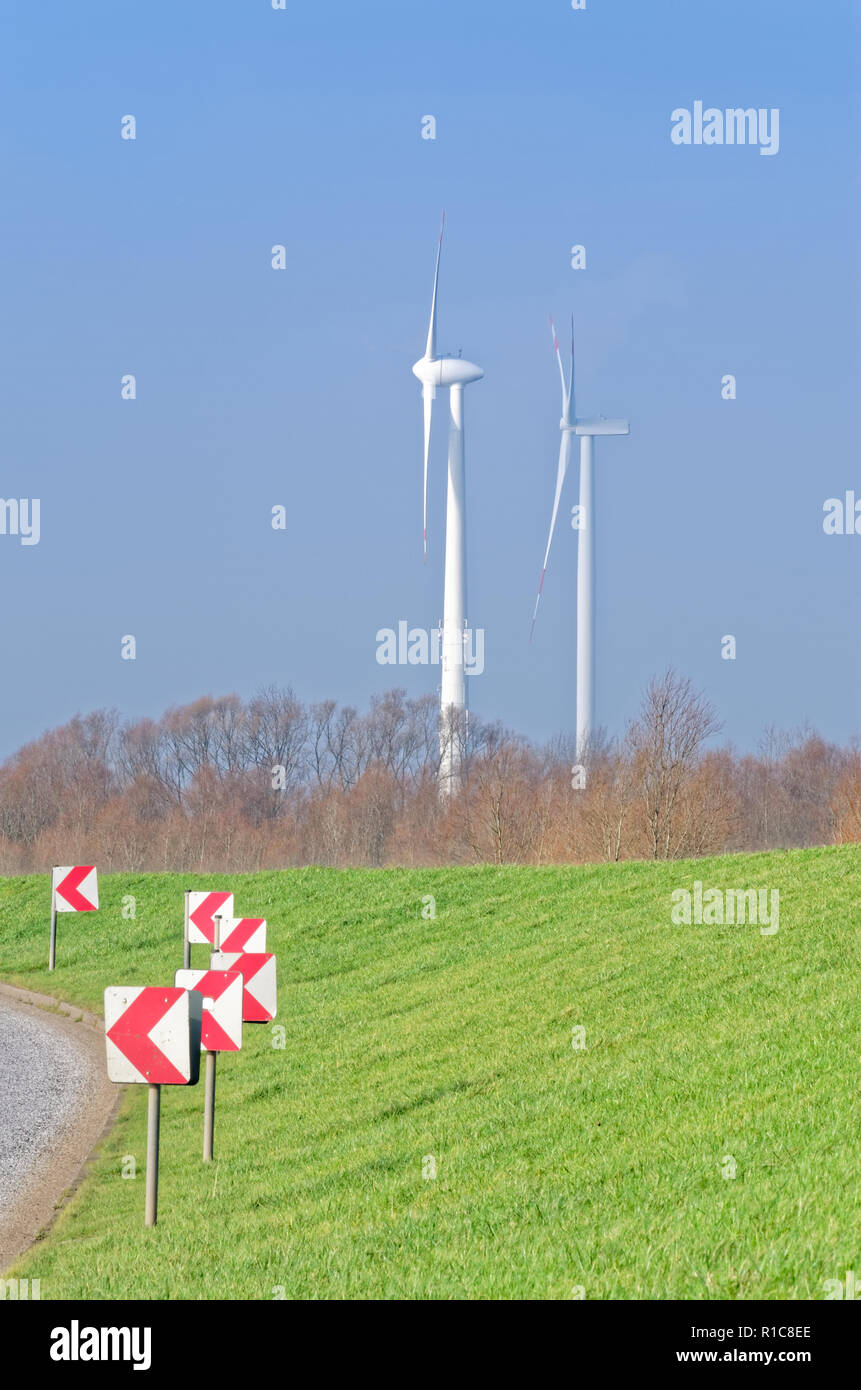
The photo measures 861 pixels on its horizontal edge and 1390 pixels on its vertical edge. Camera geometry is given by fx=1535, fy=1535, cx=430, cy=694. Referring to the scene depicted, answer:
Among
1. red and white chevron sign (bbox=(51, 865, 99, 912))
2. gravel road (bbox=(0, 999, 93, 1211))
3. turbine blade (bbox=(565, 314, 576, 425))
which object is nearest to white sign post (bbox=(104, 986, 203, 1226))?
gravel road (bbox=(0, 999, 93, 1211))

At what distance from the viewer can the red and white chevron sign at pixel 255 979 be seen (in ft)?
47.3

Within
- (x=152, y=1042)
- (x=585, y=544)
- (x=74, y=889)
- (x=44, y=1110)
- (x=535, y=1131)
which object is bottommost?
(x=44, y=1110)

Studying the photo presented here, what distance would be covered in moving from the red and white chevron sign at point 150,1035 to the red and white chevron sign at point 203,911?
9537mm

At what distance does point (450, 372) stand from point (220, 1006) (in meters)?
53.8

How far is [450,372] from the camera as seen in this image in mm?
64312

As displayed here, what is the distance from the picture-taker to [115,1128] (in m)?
16.0

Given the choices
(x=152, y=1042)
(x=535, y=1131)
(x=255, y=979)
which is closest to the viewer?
(x=152, y=1042)

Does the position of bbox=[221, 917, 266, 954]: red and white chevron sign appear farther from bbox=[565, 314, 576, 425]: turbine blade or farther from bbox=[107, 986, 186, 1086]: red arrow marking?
bbox=[565, 314, 576, 425]: turbine blade

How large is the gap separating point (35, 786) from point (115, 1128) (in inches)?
3077

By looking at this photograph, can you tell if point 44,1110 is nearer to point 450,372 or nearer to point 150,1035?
point 150,1035

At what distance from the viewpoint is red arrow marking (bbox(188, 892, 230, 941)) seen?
20719mm

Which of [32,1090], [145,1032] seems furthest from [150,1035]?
[32,1090]
